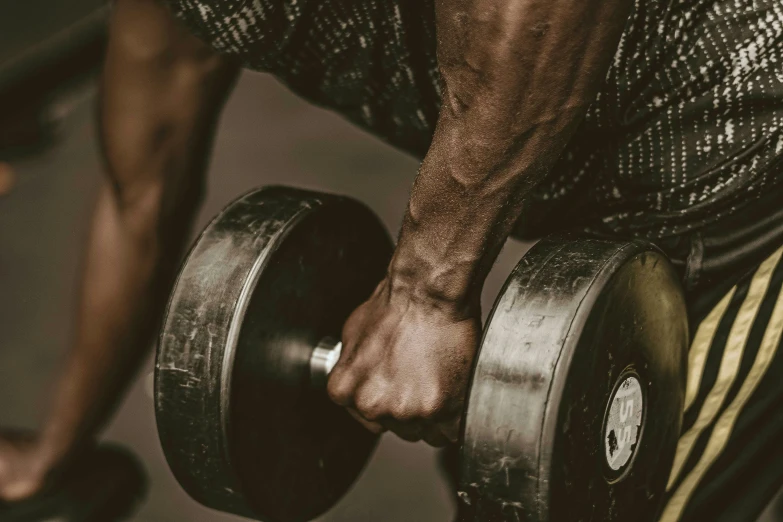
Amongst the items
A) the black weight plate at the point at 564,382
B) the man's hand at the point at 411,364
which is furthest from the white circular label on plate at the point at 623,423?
the man's hand at the point at 411,364

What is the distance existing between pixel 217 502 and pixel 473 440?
12.5 inches

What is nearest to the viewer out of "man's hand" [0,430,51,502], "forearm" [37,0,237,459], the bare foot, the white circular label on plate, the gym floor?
the white circular label on plate

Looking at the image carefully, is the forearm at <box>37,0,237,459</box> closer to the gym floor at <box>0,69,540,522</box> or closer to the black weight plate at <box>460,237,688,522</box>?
the gym floor at <box>0,69,540,522</box>

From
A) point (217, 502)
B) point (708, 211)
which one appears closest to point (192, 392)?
point (217, 502)

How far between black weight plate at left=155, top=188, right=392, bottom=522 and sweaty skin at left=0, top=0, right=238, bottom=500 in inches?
14.2

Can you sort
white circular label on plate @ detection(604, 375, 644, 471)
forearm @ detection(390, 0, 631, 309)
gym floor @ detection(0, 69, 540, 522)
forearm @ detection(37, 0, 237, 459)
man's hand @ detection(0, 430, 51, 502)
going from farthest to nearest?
gym floor @ detection(0, 69, 540, 522) → man's hand @ detection(0, 430, 51, 502) → forearm @ detection(37, 0, 237, 459) → white circular label on plate @ detection(604, 375, 644, 471) → forearm @ detection(390, 0, 631, 309)

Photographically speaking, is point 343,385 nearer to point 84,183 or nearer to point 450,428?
point 450,428

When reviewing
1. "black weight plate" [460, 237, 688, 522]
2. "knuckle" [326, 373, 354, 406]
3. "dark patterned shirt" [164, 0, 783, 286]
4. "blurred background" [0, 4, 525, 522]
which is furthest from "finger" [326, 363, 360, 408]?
"blurred background" [0, 4, 525, 522]

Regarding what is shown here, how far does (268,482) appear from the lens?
2.97 ft

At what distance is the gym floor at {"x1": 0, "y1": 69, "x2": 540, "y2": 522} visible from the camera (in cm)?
159

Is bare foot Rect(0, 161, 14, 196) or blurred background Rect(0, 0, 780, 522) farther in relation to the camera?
bare foot Rect(0, 161, 14, 196)

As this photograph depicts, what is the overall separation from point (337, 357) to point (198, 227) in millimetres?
1236

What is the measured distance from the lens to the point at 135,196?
1270mm

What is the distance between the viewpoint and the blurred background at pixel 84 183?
1.61 m
